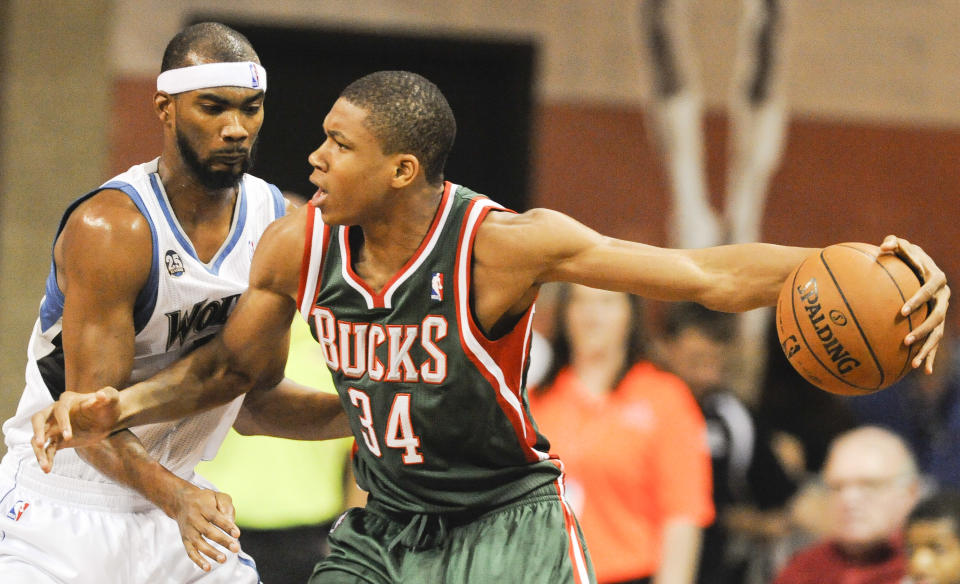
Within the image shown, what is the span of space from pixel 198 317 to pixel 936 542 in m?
3.21

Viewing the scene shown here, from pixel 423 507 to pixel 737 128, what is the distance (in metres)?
5.29

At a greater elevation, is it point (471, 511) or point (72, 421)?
point (72, 421)

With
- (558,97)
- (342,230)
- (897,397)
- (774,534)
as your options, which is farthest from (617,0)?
(342,230)

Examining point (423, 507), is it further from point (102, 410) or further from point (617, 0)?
point (617, 0)

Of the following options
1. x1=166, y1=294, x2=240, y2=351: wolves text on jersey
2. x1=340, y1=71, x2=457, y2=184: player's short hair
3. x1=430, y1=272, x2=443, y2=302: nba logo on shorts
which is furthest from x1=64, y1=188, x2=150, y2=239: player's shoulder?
x1=430, y1=272, x2=443, y2=302: nba logo on shorts

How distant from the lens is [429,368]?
123 inches

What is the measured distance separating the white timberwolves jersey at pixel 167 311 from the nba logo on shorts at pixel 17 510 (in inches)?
4.7

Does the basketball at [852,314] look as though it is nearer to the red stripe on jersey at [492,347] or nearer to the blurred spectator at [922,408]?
the red stripe on jersey at [492,347]

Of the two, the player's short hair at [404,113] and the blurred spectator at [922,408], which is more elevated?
the player's short hair at [404,113]

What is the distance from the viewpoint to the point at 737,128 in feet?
26.0

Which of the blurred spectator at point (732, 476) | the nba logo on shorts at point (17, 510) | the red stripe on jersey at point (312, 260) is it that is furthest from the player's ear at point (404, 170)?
the blurred spectator at point (732, 476)

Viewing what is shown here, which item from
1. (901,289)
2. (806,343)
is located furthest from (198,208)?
(901,289)

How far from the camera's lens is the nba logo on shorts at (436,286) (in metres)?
3.11

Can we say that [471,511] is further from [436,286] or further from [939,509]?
[939,509]
